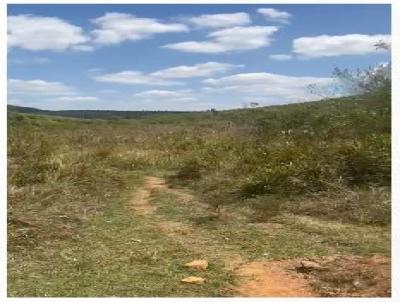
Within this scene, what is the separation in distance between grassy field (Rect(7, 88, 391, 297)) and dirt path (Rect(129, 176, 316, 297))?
0.14 feet

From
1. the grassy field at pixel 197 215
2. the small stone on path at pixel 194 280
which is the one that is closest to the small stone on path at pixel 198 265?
the grassy field at pixel 197 215

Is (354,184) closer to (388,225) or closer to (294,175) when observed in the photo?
(294,175)

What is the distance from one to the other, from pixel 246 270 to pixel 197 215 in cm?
286

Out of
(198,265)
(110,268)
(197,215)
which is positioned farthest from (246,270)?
(197,215)

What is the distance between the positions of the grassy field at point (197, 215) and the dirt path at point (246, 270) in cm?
4

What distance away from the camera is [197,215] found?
29.6 ft

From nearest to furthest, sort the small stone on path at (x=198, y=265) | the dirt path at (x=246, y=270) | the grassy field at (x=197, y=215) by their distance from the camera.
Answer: the dirt path at (x=246, y=270)
the grassy field at (x=197, y=215)
the small stone on path at (x=198, y=265)

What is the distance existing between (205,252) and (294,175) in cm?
372

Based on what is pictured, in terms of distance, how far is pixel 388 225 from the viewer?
8.01m

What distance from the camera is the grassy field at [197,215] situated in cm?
607

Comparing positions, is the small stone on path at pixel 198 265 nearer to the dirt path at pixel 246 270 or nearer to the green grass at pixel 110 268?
the green grass at pixel 110 268

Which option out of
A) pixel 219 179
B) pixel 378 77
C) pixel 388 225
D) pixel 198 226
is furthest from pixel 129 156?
pixel 388 225

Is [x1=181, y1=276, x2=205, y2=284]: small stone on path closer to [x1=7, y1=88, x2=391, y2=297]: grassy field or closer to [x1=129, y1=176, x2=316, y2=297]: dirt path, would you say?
[x1=7, y1=88, x2=391, y2=297]: grassy field

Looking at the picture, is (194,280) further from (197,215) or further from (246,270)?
(197,215)
